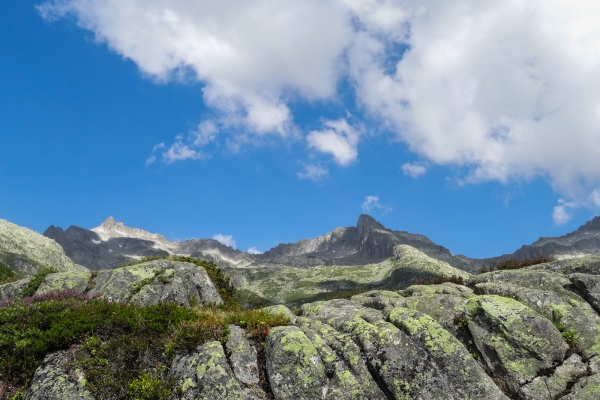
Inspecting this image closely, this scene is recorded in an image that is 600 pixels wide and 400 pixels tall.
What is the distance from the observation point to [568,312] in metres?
16.9

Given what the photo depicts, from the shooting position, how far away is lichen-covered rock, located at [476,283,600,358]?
50.8 feet

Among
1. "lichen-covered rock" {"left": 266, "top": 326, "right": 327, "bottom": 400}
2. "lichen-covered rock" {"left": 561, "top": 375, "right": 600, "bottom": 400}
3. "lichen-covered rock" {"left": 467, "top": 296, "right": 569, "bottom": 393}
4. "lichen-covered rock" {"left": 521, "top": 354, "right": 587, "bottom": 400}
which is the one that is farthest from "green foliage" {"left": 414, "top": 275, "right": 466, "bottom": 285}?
"lichen-covered rock" {"left": 266, "top": 326, "right": 327, "bottom": 400}

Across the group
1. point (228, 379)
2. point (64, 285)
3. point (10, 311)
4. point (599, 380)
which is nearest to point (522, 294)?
point (599, 380)

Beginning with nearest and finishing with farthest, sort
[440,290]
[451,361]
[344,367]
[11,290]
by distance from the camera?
[344,367] < [451,361] < [440,290] < [11,290]

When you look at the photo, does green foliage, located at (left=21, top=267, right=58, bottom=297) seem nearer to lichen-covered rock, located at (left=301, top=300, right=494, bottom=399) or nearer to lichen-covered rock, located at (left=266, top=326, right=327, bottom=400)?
lichen-covered rock, located at (left=266, top=326, right=327, bottom=400)

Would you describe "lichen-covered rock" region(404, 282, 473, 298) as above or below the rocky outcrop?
below

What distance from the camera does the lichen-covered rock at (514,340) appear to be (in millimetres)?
14516

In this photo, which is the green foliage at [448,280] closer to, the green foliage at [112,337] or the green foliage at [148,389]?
the green foliage at [112,337]

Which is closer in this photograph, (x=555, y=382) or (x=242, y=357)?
(x=555, y=382)

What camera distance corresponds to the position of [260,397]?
12969 millimetres

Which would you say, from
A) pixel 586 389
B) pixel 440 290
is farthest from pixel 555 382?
pixel 440 290

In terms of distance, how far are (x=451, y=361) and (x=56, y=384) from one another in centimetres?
1459

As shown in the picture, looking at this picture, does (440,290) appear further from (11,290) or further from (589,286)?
(11,290)

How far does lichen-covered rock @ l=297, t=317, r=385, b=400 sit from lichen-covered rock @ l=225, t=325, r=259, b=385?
254 centimetres
